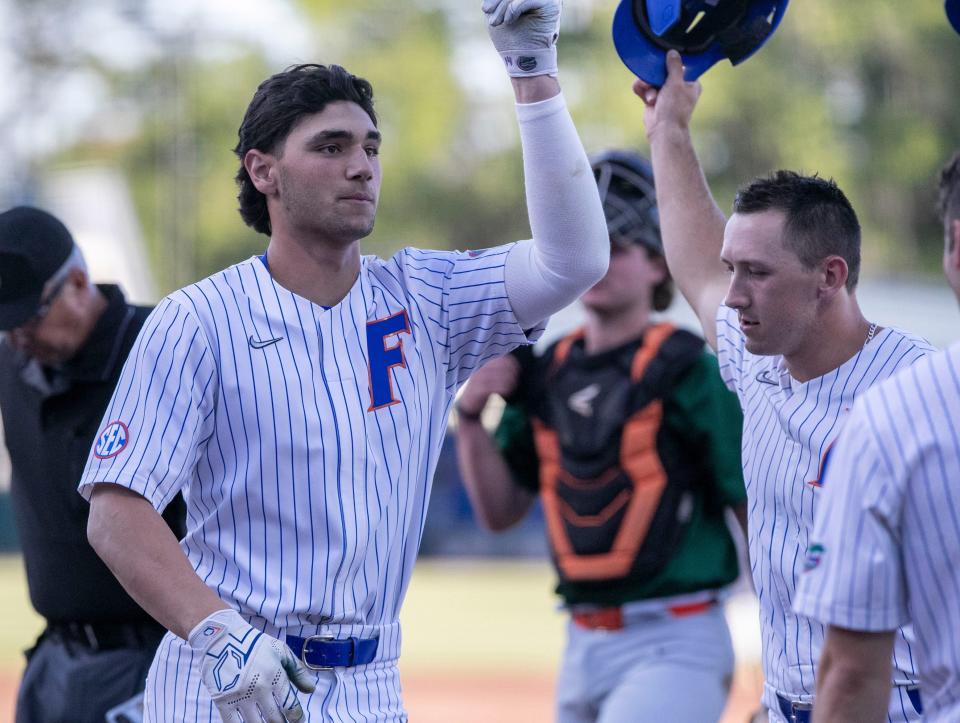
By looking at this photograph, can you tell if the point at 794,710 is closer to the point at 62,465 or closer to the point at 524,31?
the point at 524,31

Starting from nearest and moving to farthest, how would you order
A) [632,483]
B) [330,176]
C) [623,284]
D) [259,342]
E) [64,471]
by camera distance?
[259,342]
[330,176]
[64,471]
[632,483]
[623,284]

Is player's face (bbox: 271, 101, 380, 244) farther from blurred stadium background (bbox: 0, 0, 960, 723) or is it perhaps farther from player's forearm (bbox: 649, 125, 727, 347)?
blurred stadium background (bbox: 0, 0, 960, 723)

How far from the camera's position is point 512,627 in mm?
14539

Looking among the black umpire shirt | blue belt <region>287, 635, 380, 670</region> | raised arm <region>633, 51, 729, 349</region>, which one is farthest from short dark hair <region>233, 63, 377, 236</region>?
blue belt <region>287, 635, 380, 670</region>

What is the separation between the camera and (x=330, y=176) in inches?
131

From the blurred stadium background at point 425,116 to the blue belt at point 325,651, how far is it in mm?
21648

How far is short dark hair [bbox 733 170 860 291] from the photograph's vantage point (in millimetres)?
3391

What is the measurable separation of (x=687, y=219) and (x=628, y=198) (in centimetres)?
113

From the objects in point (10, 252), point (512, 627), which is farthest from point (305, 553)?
point (512, 627)

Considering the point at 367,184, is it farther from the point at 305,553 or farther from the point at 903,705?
the point at 903,705

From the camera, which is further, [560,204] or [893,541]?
[560,204]

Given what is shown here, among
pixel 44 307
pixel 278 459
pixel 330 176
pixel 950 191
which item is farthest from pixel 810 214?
pixel 44 307

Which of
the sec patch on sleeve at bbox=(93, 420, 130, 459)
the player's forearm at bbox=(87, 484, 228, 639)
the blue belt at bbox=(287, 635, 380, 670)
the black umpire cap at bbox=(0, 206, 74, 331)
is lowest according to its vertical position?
the blue belt at bbox=(287, 635, 380, 670)

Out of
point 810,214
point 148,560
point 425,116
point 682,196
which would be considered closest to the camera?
point 148,560
